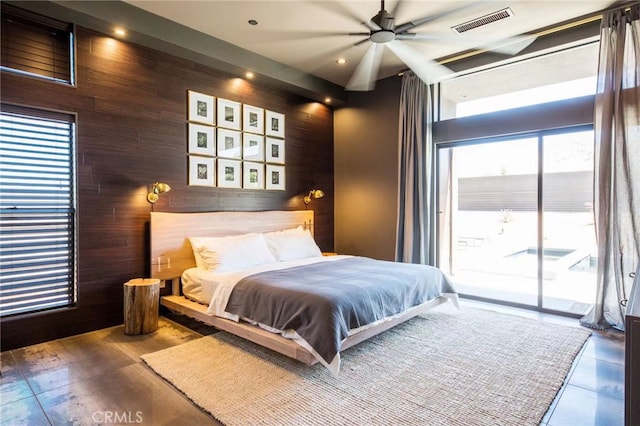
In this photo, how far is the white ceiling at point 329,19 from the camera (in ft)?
11.0

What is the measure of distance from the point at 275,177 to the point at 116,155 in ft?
6.88

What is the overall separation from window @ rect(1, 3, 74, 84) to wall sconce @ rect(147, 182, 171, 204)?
1.23 m

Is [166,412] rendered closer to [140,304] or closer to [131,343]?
[131,343]

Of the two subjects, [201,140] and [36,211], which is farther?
[201,140]

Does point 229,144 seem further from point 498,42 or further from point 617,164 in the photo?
point 617,164

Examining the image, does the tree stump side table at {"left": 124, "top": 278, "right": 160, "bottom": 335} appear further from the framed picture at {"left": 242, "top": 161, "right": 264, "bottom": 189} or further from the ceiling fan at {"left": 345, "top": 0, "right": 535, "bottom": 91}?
the ceiling fan at {"left": 345, "top": 0, "right": 535, "bottom": 91}

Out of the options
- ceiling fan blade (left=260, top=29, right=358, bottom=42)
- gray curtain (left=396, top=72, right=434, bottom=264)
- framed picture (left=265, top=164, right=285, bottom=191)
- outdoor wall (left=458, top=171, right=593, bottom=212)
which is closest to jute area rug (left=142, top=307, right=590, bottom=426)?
outdoor wall (left=458, top=171, right=593, bottom=212)

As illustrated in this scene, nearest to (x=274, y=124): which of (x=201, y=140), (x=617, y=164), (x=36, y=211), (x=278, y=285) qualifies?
(x=201, y=140)

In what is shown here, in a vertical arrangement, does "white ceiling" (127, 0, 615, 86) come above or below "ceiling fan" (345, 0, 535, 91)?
above

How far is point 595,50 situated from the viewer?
3770mm

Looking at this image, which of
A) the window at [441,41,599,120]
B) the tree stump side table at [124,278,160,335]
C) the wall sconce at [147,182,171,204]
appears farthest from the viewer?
the window at [441,41,599,120]

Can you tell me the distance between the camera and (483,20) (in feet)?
11.8

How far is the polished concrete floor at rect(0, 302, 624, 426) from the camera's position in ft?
6.58

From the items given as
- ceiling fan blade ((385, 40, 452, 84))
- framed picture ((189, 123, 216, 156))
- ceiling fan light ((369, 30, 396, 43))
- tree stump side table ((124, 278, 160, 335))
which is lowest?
tree stump side table ((124, 278, 160, 335))
